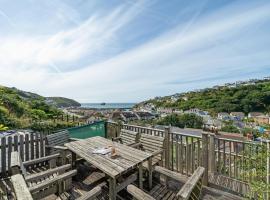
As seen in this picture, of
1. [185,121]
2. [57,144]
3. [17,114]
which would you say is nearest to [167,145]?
[57,144]

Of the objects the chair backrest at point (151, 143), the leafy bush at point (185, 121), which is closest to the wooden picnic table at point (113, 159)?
the chair backrest at point (151, 143)

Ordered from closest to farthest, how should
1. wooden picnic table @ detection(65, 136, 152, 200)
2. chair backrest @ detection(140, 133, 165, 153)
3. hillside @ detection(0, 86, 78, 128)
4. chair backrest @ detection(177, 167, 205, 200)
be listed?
chair backrest @ detection(177, 167, 205, 200)
wooden picnic table @ detection(65, 136, 152, 200)
chair backrest @ detection(140, 133, 165, 153)
hillside @ detection(0, 86, 78, 128)

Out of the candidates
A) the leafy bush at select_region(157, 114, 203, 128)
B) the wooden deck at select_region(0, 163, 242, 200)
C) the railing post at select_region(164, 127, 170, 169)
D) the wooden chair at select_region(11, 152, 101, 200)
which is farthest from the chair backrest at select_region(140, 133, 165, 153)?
the leafy bush at select_region(157, 114, 203, 128)

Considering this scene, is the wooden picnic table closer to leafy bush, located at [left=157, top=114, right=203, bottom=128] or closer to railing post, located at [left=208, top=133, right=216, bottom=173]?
railing post, located at [left=208, top=133, right=216, bottom=173]

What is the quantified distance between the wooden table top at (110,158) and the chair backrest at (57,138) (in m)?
1.07

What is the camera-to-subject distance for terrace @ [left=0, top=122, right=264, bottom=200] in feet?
11.3

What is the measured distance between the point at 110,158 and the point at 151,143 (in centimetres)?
172

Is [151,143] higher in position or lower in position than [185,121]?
higher

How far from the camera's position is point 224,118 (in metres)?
50.5

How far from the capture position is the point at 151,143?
5254mm

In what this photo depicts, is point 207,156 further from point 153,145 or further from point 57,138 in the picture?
point 57,138

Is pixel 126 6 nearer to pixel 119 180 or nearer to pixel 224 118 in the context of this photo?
pixel 119 180

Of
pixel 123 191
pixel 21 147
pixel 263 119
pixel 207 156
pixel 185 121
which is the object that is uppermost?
pixel 263 119

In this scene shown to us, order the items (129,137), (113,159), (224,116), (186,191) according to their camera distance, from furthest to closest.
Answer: (224,116), (129,137), (113,159), (186,191)
